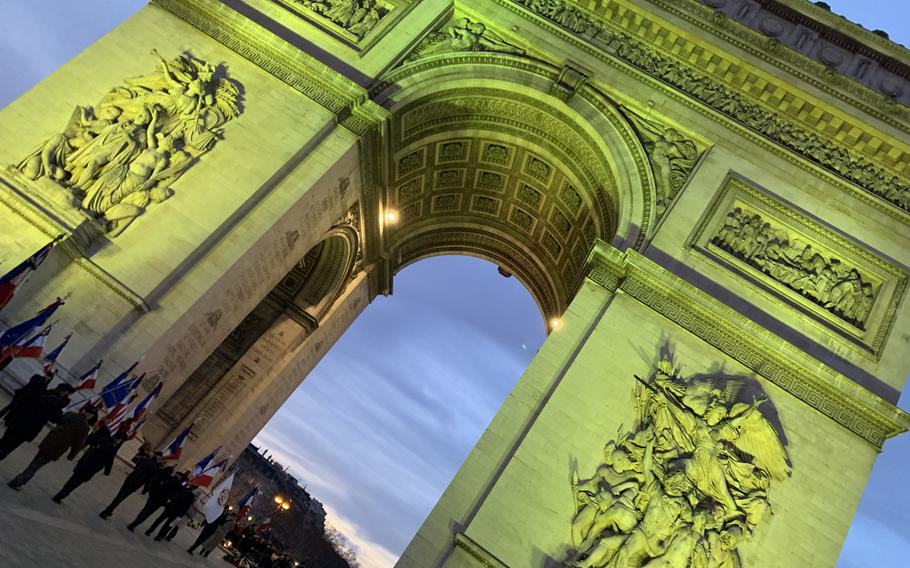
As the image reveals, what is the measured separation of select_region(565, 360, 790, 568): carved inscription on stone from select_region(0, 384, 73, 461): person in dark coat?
6.97 m

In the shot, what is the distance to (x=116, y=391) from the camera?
31.7ft

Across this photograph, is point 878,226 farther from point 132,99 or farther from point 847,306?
point 132,99

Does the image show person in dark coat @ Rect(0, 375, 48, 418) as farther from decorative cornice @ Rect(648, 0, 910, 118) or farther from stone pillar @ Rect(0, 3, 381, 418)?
decorative cornice @ Rect(648, 0, 910, 118)

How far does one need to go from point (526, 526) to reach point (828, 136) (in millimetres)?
10376

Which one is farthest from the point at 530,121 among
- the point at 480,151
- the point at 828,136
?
the point at 828,136

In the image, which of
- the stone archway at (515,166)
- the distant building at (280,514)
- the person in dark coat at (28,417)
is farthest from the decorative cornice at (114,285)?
the distant building at (280,514)

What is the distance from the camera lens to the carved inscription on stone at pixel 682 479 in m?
9.66

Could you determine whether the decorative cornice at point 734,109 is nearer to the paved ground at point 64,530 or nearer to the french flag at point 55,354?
the french flag at point 55,354

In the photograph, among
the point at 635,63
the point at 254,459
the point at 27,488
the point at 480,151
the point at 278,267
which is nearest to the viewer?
the point at 27,488

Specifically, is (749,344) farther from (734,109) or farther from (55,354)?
(55,354)

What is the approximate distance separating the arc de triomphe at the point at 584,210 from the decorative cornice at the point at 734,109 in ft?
0.19

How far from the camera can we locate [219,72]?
13484 mm

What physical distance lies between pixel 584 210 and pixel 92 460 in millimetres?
12245

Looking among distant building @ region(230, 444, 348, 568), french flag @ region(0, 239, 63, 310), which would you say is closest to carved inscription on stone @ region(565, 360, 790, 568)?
french flag @ region(0, 239, 63, 310)
